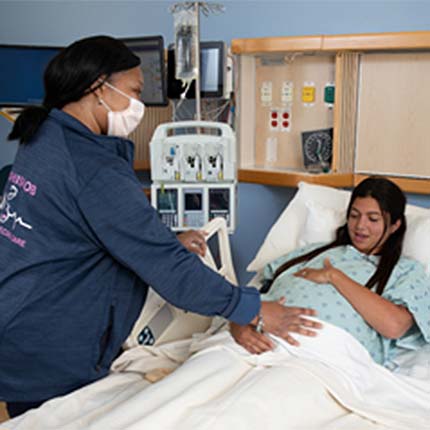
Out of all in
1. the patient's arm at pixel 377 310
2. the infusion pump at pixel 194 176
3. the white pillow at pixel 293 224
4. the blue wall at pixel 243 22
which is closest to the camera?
the patient's arm at pixel 377 310

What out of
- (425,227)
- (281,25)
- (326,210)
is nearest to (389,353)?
(425,227)

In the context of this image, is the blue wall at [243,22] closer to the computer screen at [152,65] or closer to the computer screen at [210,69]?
the computer screen at [210,69]

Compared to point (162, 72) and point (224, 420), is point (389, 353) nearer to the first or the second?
point (224, 420)

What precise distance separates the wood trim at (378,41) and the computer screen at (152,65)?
0.84 metres

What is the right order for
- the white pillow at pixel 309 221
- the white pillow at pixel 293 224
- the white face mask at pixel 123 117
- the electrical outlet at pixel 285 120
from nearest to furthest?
1. the white face mask at pixel 123 117
2. the white pillow at pixel 309 221
3. the white pillow at pixel 293 224
4. the electrical outlet at pixel 285 120

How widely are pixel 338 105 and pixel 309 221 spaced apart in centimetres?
85

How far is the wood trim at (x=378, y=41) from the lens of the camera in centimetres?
275

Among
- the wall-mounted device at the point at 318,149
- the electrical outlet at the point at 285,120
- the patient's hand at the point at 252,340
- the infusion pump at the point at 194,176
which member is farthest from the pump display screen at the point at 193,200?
the patient's hand at the point at 252,340

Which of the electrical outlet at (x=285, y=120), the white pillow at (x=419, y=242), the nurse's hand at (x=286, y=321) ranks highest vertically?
the electrical outlet at (x=285, y=120)

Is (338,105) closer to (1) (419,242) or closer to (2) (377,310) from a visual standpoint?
(1) (419,242)

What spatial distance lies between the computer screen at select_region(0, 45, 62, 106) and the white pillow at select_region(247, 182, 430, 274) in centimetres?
180

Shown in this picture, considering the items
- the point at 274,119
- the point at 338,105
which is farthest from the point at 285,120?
the point at 338,105

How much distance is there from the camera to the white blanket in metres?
1.45

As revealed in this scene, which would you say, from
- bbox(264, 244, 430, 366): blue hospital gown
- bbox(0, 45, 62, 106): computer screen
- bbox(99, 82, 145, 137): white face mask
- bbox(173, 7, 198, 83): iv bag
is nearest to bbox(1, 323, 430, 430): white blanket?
bbox(264, 244, 430, 366): blue hospital gown
